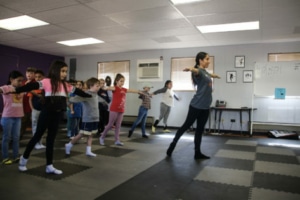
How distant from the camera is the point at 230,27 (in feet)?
18.3

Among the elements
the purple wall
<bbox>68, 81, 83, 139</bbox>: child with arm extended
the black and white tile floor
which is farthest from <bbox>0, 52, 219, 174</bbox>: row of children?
the purple wall

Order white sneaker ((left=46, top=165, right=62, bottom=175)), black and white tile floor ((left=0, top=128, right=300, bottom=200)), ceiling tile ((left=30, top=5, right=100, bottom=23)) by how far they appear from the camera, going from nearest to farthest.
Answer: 1. black and white tile floor ((left=0, top=128, right=300, bottom=200))
2. white sneaker ((left=46, top=165, right=62, bottom=175))
3. ceiling tile ((left=30, top=5, right=100, bottom=23))

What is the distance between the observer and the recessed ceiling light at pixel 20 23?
520 cm

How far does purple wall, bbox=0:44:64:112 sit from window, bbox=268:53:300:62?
299 inches

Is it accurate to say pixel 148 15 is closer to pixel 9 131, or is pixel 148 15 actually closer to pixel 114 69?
pixel 9 131

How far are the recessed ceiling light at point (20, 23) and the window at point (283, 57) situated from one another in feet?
19.4

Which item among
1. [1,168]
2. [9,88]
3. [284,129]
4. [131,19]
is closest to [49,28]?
[131,19]

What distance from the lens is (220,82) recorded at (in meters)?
7.44

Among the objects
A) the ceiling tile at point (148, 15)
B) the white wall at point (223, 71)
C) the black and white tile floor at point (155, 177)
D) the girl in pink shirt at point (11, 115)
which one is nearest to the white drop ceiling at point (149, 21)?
the ceiling tile at point (148, 15)

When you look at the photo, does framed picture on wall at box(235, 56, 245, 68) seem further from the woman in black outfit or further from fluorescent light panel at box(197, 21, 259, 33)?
the woman in black outfit

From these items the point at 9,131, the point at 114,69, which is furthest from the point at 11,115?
the point at 114,69

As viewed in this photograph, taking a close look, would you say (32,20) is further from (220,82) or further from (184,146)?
(220,82)

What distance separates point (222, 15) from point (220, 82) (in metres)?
3.00

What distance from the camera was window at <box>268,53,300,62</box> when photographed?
22.1ft
